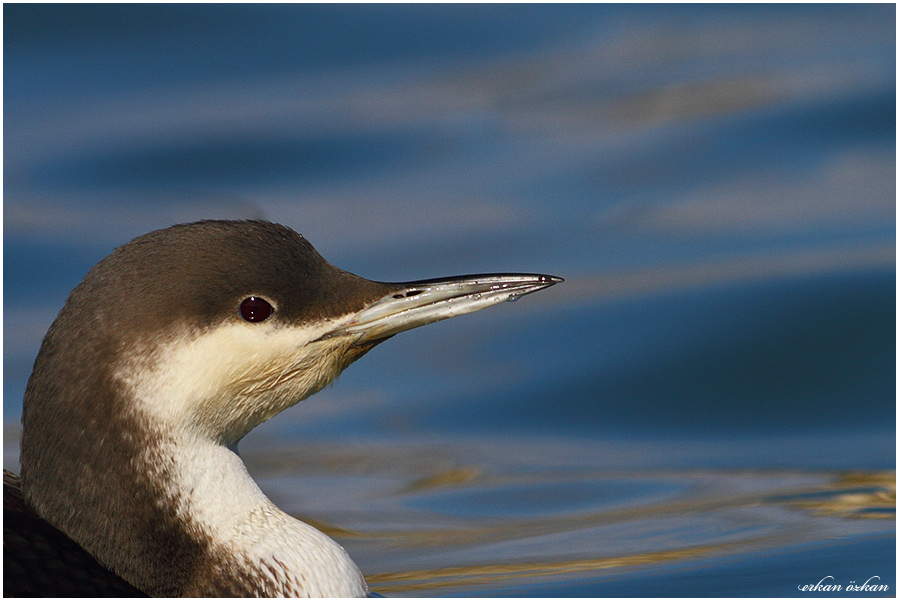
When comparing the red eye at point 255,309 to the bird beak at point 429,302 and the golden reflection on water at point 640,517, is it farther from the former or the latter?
the golden reflection on water at point 640,517

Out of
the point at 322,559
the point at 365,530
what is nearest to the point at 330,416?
the point at 365,530

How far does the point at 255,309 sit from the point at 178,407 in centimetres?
32

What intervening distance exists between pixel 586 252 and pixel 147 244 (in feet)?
12.3

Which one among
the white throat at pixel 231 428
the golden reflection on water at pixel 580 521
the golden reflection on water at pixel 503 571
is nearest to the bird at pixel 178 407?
the white throat at pixel 231 428

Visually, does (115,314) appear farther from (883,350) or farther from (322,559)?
(883,350)

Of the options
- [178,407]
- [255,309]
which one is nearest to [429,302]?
[255,309]

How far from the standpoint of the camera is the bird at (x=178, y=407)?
11.2 feet

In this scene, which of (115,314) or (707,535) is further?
(707,535)

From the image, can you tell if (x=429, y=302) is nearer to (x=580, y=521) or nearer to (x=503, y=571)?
(x=503, y=571)

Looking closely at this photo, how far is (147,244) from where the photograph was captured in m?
3.47

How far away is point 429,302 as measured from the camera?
12.3ft

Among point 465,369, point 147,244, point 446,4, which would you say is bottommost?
point 147,244

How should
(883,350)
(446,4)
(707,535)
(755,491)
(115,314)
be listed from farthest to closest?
1. (446,4)
2. (883,350)
3. (755,491)
4. (707,535)
5. (115,314)

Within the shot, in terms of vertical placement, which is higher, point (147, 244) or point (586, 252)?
point (586, 252)
